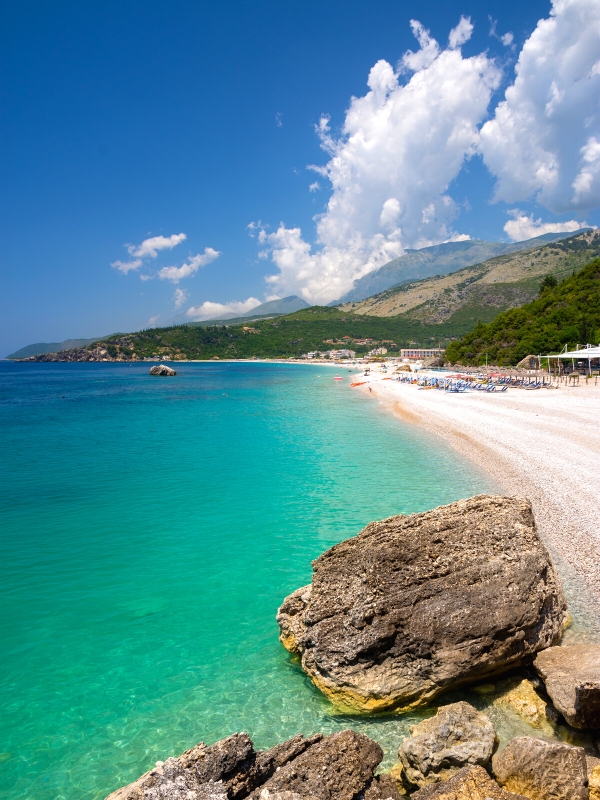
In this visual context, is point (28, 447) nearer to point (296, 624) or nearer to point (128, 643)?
point (128, 643)

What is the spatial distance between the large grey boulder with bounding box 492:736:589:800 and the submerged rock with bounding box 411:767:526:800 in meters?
0.49

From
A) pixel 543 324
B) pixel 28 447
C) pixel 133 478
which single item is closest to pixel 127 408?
pixel 28 447

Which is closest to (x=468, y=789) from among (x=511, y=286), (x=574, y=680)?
(x=574, y=680)

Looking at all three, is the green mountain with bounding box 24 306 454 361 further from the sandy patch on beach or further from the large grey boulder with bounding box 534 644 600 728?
the large grey boulder with bounding box 534 644 600 728

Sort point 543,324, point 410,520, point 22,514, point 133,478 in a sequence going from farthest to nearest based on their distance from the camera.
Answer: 1. point 543,324
2. point 133,478
3. point 22,514
4. point 410,520

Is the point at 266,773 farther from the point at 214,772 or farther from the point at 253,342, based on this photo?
the point at 253,342

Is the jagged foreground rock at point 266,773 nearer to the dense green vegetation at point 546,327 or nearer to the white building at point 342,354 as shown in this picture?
the dense green vegetation at point 546,327

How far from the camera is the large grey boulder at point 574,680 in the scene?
15.7ft

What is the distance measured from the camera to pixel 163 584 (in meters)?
9.76

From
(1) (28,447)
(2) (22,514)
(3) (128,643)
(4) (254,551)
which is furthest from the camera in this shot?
(1) (28,447)

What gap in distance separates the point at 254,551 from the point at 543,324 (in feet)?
210

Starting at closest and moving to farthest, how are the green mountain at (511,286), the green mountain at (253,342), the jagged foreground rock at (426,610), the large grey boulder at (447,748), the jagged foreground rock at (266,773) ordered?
the jagged foreground rock at (266,773) → the large grey boulder at (447,748) → the jagged foreground rock at (426,610) → the green mountain at (511,286) → the green mountain at (253,342)

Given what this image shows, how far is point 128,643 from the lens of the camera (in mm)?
7836

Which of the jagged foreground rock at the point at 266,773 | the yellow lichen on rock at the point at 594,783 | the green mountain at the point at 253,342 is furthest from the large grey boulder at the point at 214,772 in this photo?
the green mountain at the point at 253,342
